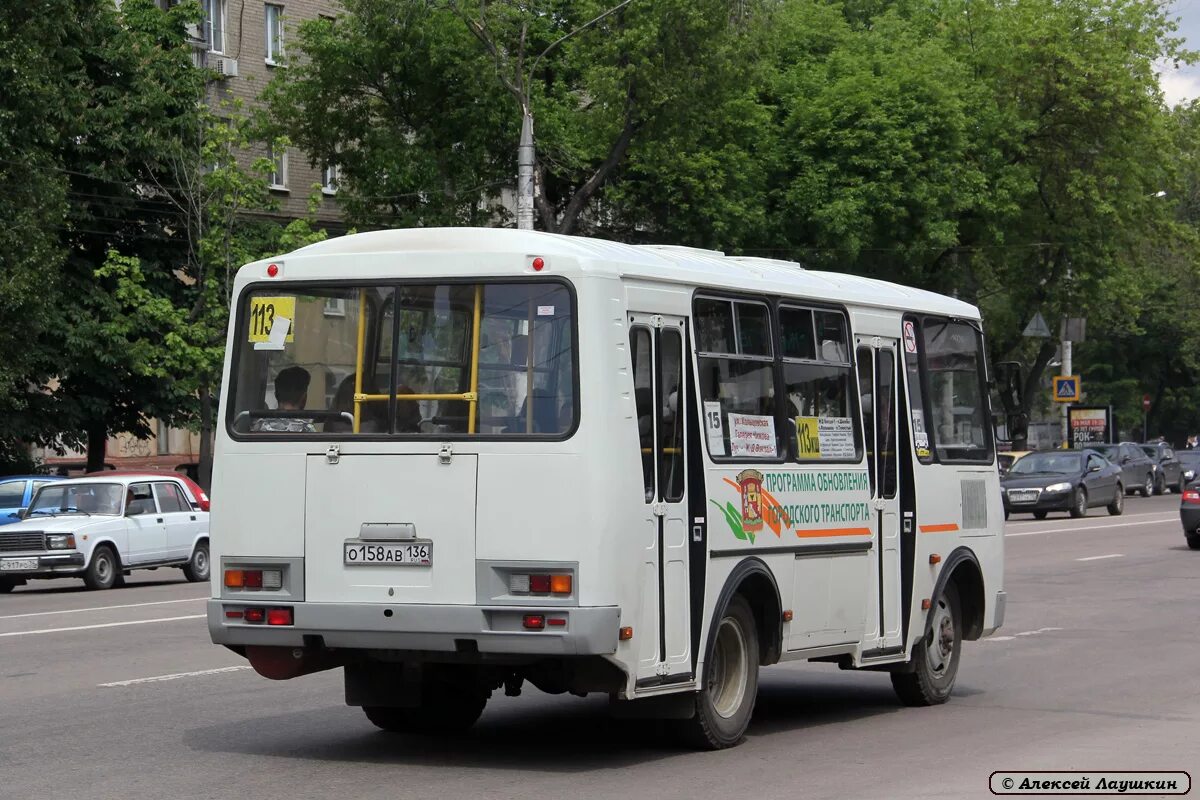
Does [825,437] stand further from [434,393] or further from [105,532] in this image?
[105,532]

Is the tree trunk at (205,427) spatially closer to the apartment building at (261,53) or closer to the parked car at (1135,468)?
the apartment building at (261,53)

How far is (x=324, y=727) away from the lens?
36.1ft

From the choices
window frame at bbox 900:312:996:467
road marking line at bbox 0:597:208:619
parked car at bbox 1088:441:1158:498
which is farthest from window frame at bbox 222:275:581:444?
parked car at bbox 1088:441:1158:498

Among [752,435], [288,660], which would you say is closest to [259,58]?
[752,435]

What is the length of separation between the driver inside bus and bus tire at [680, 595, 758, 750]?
246 cm

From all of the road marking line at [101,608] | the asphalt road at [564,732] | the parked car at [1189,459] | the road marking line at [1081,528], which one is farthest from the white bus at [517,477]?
the parked car at [1189,459]

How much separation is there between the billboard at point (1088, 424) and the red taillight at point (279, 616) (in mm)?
53378

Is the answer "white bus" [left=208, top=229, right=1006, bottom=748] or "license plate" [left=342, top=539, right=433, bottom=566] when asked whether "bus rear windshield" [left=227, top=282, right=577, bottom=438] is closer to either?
"white bus" [left=208, top=229, right=1006, bottom=748]

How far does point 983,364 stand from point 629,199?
3326 cm

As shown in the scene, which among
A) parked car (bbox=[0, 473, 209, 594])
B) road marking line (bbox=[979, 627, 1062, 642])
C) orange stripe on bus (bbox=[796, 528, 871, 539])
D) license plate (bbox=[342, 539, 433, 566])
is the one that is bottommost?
road marking line (bbox=[979, 627, 1062, 642])

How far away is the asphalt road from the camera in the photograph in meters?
8.91

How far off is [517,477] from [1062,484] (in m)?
34.4

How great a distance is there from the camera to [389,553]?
9.27 m

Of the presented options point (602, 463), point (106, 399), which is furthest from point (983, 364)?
point (106, 399)
